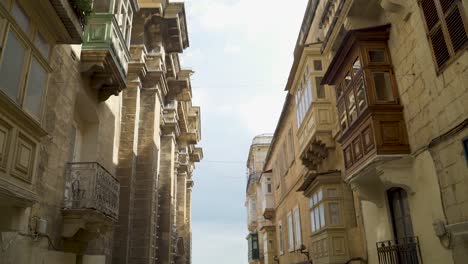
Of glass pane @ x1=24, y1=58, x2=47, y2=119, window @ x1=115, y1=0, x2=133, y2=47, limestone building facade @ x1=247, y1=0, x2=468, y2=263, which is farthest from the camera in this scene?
window @ x1=115, y1=0, x2=133, y2=47

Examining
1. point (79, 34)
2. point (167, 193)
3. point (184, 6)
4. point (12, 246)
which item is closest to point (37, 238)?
point (12, 246)

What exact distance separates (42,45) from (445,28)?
270 inches

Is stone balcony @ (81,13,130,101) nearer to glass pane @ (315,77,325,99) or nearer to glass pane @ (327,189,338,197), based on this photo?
glass pane @ (315,77,325,99)

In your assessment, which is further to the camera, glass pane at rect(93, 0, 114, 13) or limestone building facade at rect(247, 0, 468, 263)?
glass pane at rect(93, 0, 114, 13)

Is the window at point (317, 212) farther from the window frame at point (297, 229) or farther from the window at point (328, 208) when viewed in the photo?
the window frame at point (297, 229)

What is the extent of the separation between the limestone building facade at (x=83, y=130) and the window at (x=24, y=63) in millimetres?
16

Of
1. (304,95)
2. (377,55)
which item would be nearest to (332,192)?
(304,95)

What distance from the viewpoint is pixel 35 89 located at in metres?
6.80

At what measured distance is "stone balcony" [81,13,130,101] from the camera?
10016 millimetres

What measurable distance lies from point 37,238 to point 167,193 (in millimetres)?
11744

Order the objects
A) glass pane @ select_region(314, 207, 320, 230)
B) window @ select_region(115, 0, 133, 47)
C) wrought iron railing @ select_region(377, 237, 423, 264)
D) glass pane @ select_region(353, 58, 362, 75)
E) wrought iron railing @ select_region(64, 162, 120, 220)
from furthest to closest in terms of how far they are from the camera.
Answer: glass pane @ select_region(314, 207, 320, 230) < window @ select_region(115, 0, 133, 47) < glass pane @ select_region(353, 58, 362, 75) < wrought iron railing @ select_region(64, 162, 120, 220) < wrought iron railing @ select_region(377, 237, 423, 264)

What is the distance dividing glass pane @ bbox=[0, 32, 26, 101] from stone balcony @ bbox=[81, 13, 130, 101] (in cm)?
370

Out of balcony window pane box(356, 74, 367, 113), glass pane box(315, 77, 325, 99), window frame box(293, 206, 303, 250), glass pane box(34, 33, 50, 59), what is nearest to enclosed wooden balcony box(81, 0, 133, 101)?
glass pane box(34, 33, 50, 59)

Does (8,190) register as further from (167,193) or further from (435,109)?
(167,193)
